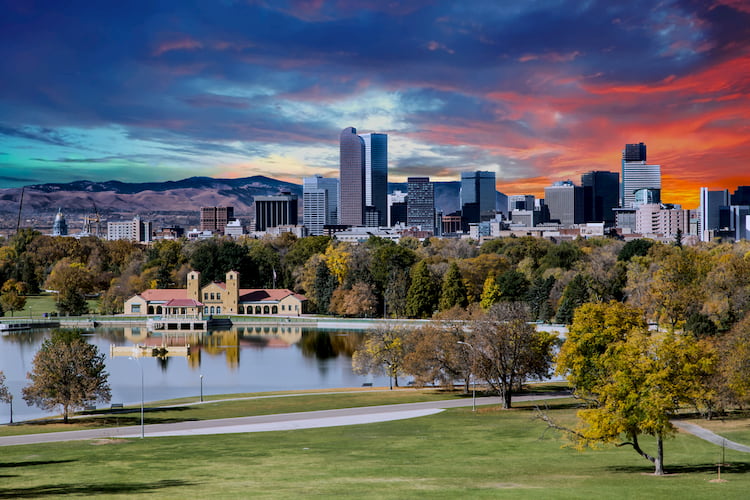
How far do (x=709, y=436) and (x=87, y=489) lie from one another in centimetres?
2461

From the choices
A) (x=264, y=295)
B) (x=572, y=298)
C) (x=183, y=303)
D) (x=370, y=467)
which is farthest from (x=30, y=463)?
(x=264, y=295)

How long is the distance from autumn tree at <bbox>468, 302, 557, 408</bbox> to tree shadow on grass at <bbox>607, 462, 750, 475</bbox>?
59.9 feet

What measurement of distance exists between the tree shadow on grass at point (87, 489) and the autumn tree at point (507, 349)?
987 inches

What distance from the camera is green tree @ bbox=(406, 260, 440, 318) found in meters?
112

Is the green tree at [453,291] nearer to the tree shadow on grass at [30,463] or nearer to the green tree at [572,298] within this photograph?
the green tree at [572,298]

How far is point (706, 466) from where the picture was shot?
28.1 m

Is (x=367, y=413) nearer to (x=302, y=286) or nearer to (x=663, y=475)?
(x=663, y=475)

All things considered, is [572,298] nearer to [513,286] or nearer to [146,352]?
[513,286]

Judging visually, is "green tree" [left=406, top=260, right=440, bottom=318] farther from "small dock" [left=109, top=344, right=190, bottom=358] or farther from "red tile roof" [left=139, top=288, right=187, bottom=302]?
"red tile roof" [left=139, top=288, right=187, bottom=302]

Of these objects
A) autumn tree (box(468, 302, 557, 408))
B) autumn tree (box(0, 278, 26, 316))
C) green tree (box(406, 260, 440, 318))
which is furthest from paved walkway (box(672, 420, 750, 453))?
autumn tree (box(0, 278, 26, 316))

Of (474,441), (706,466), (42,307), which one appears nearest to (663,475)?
(706,466)

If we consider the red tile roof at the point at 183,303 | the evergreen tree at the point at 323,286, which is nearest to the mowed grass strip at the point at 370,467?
the evergreen tree at the point at 323,286

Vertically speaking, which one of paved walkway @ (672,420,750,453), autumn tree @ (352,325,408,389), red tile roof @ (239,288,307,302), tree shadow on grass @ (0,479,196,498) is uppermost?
red tile roof @ (239,288,307,302)

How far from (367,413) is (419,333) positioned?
49.9 ft
